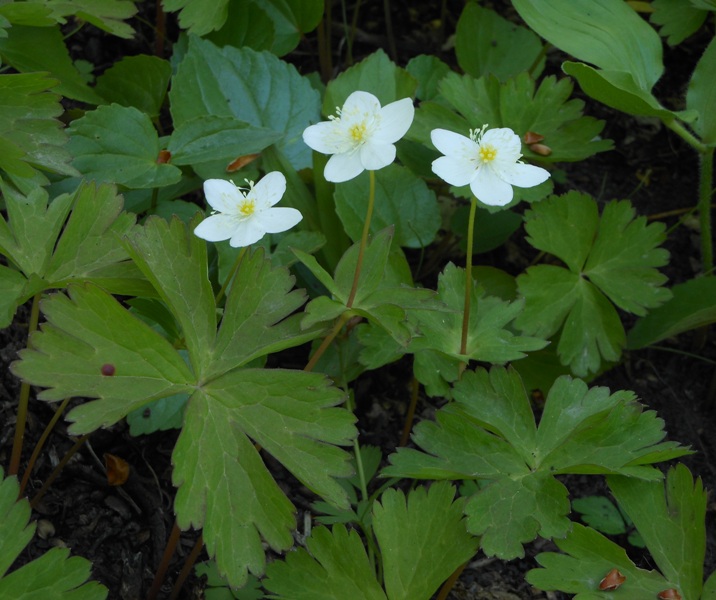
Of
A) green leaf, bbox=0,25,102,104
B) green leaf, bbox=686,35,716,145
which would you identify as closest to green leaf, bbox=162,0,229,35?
green leaf, bbox=0,25,102,104

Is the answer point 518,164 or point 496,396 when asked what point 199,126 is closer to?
point 518,164

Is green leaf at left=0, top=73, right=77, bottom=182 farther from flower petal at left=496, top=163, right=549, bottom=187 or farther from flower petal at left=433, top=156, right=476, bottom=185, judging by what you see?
flower petal at left=496, top=163, right=549, bottom=187

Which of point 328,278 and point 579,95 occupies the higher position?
point 328,278

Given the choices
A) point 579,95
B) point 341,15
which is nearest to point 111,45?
point 341,15

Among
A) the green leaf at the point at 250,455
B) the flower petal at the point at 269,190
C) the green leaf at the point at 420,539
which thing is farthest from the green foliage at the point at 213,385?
the green leaf at the point at 420,539

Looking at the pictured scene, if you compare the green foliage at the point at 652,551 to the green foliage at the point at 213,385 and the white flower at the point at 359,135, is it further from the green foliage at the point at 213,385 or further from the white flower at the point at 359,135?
the white flower at the point at 359,135

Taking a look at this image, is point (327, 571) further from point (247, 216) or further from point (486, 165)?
point (486, 165)
